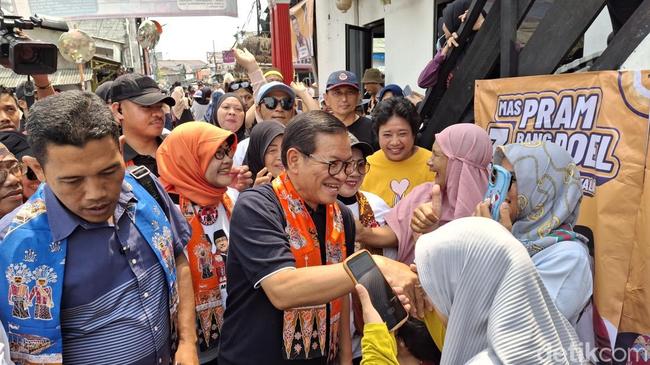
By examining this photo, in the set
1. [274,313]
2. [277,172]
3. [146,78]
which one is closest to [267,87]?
[146,78]

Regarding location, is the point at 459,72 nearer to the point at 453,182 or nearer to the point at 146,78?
the point at 453,182

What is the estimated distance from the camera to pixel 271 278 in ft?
4.66

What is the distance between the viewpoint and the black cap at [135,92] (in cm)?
266

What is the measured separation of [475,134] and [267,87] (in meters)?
2.01

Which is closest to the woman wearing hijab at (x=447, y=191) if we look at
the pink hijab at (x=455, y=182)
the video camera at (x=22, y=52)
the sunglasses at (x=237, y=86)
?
the pink hijab at (x=455, y=182)

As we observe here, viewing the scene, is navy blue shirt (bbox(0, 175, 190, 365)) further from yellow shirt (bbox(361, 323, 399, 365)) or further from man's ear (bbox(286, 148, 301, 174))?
yellow shirt (bbox(361, 323, 399, 365))

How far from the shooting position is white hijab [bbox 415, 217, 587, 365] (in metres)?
1.08

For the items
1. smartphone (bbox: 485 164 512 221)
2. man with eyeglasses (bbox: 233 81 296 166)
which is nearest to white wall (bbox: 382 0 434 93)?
man with eyeglasses (bbox: 233 81 296 166)

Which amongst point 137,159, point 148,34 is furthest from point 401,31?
point 148,34

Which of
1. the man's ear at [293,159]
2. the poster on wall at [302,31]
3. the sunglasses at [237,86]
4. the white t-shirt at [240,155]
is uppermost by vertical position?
the poster on wall at [302,31]

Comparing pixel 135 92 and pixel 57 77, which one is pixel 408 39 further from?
pixel 57 77

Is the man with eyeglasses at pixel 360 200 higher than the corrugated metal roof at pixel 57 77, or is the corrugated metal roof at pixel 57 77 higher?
the corrugated metal roof at pixel 57 77

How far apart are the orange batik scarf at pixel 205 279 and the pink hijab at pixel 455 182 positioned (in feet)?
3.16

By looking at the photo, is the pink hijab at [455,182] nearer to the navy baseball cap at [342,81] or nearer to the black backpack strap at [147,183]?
the black backpack strap at [147,183]
